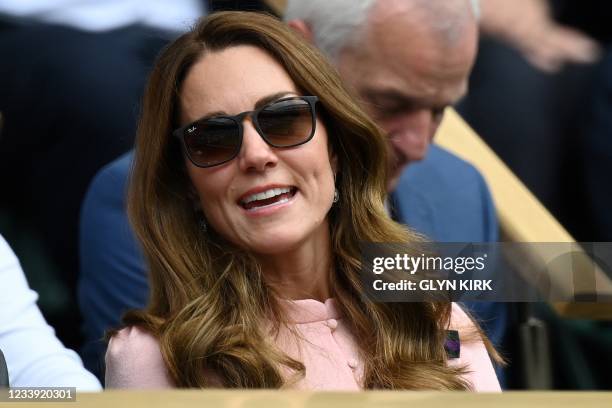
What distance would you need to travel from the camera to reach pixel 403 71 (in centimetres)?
234

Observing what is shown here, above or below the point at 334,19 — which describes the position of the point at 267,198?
below

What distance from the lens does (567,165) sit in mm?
2232

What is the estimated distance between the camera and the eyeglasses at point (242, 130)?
1.71 metres

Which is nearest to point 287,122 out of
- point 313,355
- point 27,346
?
point 313,355

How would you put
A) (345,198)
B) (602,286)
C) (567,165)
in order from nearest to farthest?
(345,198)
(602,286)
(567,165)

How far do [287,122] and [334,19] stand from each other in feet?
2.19

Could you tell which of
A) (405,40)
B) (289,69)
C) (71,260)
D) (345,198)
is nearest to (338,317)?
(345,198)

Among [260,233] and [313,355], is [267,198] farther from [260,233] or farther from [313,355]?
[313,355]

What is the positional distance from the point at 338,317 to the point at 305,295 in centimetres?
6

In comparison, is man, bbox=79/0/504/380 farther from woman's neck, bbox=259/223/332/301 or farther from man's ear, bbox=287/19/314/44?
woman's neck, bbox=259/223/332/301

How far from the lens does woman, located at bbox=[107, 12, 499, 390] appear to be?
1688 millimetres

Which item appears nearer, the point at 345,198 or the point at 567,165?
the point at 345,198

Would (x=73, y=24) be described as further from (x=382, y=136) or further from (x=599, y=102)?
(x=599, y=102)

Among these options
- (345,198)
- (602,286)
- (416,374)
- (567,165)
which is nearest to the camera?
(416,374)
